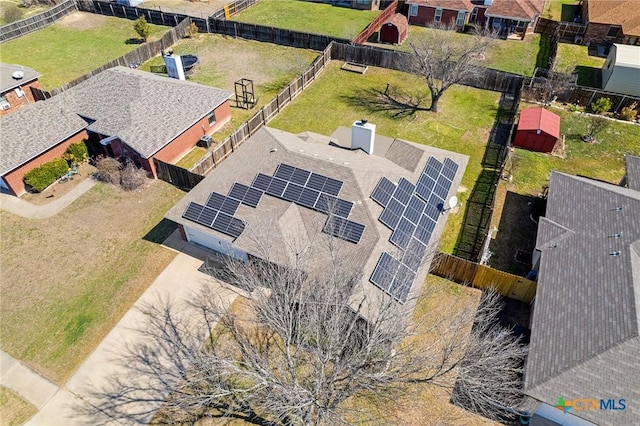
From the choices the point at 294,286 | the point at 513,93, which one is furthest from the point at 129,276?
the point at 513,93

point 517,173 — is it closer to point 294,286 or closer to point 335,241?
point 335,241

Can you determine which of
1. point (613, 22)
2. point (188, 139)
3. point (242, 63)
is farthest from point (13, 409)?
point (613, 22)

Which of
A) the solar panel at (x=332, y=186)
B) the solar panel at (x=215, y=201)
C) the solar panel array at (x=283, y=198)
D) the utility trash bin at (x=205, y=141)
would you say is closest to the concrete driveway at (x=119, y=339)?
the solar panel array at (x=283, y=198)

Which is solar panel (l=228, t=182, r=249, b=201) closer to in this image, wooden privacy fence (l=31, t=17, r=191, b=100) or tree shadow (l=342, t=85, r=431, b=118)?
tree shadow (l=342, t=85, r=431, b=118)

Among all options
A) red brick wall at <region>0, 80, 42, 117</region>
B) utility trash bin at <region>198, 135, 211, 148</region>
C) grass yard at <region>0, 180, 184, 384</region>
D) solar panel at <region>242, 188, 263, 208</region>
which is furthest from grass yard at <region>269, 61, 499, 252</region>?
red brick wall at <region>0, 80, 42, 117</region>

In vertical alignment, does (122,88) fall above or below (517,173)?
above

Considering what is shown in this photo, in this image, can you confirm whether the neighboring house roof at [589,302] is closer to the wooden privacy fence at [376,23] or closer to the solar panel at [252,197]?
the solar panel at [252,197]
